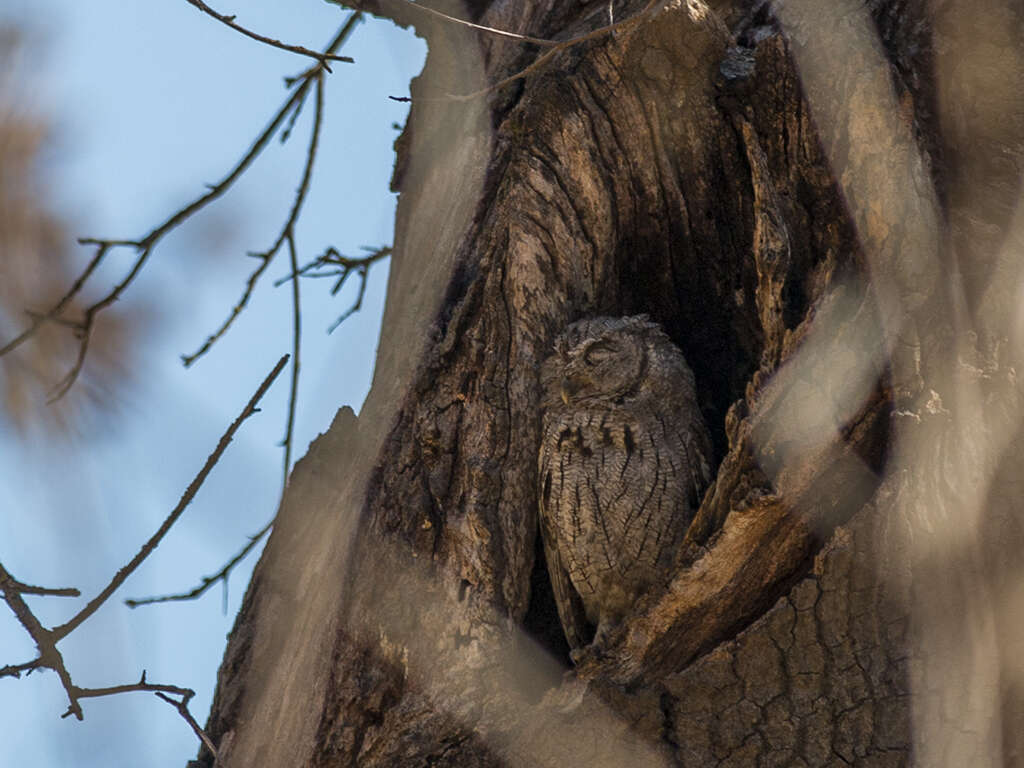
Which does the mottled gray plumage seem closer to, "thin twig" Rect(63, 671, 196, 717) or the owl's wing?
the owl's wing

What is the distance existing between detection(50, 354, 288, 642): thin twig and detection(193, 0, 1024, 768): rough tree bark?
0.45 metres

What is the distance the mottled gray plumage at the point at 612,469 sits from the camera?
2627mm

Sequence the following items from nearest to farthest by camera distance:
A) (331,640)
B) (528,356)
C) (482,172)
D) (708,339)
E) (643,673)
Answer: (643,673) < (331,640) < (528,356) < (482,172) < (708,339)

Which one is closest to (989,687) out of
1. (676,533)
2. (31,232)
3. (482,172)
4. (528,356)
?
(676,533)

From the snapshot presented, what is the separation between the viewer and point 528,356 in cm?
259

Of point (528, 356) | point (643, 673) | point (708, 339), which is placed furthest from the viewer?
point (708, 339)

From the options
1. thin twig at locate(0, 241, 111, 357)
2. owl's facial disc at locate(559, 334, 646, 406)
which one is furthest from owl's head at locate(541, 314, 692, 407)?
thin twig at locate(0, 241, 111, 357)

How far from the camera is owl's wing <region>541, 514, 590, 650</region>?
8.57 feet

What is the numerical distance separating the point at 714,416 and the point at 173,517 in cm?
159

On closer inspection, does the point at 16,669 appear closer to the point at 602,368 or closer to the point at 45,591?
the point at 45,591

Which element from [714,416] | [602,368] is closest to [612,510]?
[602,368]

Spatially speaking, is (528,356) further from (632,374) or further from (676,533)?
(676,533)

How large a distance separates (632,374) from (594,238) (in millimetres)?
377

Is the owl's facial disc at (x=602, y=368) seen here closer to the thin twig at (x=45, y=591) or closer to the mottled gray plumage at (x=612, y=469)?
the mottled gray plumage at (x=612, y=469)
